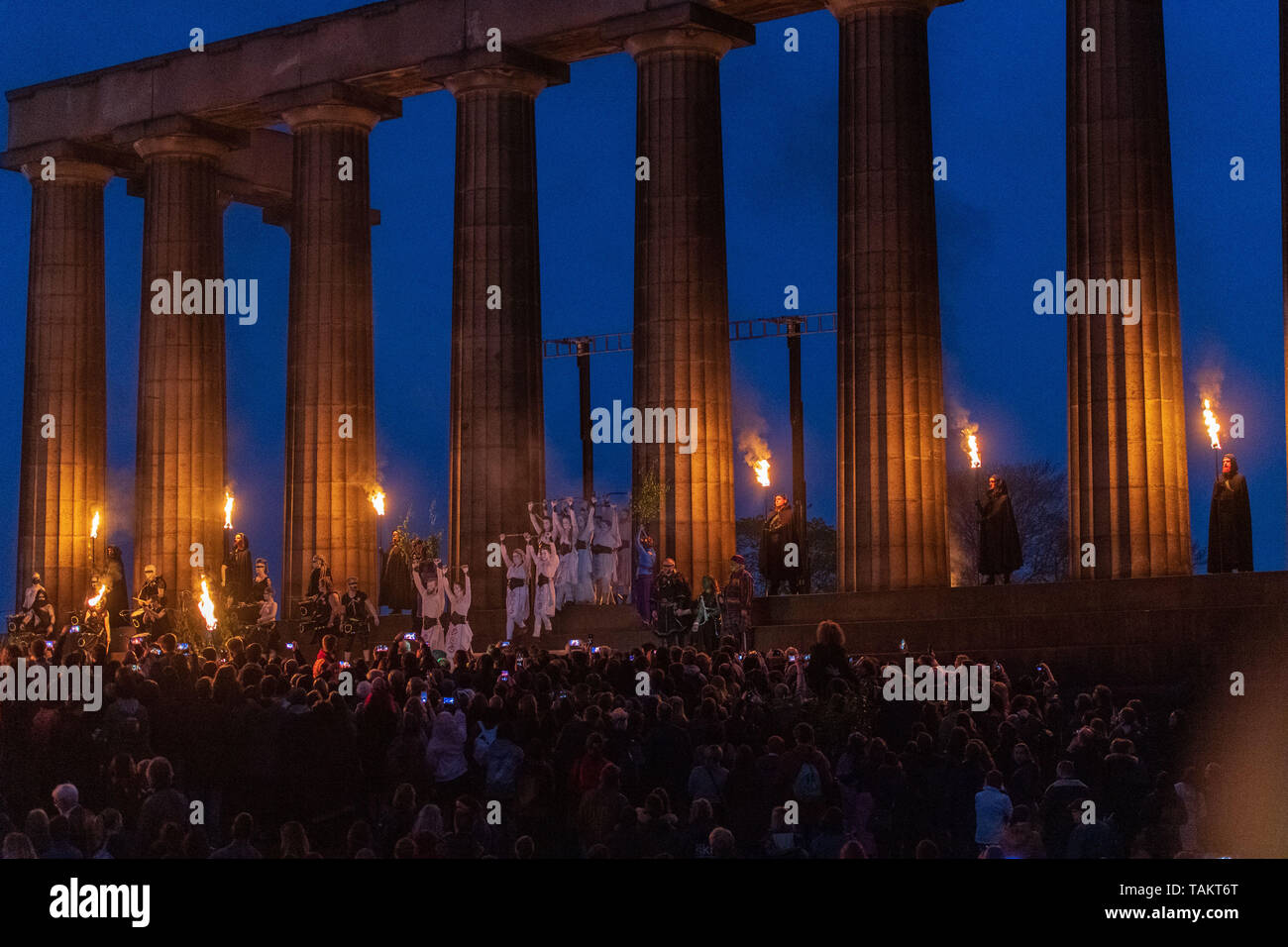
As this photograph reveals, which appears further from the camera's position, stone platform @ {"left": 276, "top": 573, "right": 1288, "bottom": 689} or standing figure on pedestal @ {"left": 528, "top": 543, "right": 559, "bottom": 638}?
standing figure on pedestal @ {"left": 528, "top": 543, "right": 559, "bottom": 638}

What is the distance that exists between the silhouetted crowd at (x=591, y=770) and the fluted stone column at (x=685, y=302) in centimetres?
2250

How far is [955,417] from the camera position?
12219cm

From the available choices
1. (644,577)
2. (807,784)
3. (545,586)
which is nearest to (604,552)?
(545,586)

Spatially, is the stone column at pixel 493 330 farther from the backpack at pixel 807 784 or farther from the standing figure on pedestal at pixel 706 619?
the backpack at pixel 807 784

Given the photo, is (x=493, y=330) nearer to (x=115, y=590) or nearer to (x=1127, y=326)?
(x=115, y=590)

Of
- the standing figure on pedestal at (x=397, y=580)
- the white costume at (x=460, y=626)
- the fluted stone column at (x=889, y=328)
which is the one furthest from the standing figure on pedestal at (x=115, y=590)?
the fluted stone column at (x=889, y=328)

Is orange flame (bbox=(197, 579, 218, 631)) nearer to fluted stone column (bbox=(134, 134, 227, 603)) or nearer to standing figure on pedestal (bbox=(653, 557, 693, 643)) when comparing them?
fluted stone column (bbox=(134, 134, 227, 603))

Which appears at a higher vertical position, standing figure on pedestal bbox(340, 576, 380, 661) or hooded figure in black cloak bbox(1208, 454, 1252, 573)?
hooded figure in black cloak bbox(1208, 454, 1252, 573)

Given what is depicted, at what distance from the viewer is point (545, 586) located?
190ft

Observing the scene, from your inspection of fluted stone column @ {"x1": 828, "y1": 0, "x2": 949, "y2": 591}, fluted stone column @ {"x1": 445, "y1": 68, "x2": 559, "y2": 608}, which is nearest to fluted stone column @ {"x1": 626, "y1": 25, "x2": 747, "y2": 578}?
fluted stone column @ {"x1": 828, "y1": 0, "x2": 949, "y2": 591}

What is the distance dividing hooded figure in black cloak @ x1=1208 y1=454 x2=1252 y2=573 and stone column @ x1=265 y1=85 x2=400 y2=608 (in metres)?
29.3

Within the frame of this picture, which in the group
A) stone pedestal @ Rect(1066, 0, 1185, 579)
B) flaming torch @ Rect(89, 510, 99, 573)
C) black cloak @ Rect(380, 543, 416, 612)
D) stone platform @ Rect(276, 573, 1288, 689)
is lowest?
stone platform @ Rect(276, 573, 1288, 689)

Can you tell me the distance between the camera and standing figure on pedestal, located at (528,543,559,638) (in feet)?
188

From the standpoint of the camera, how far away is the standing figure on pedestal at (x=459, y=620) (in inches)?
2240
